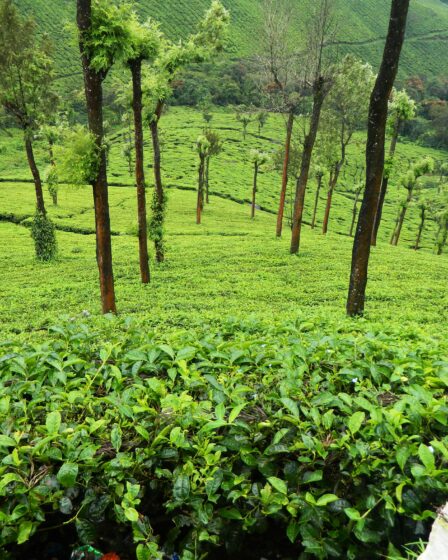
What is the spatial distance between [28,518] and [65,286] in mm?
17925

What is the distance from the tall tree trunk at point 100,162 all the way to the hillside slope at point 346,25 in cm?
13576

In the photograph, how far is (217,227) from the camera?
42.6 m

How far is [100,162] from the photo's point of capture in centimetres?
1105

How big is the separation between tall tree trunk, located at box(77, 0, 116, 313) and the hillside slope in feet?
445

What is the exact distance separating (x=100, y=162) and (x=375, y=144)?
6.95 meters

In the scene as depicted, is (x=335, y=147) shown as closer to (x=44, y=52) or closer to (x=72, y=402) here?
(x=44, y=52)

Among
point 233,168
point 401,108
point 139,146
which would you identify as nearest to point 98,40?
point 139,146

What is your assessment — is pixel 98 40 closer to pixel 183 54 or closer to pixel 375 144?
pixel 375 144

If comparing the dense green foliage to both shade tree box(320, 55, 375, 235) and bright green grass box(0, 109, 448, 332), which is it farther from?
shade tree box(320, 55, 375, 235)

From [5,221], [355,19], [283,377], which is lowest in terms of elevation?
[5,221]

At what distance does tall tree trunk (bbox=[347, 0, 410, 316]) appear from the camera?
8477 mm

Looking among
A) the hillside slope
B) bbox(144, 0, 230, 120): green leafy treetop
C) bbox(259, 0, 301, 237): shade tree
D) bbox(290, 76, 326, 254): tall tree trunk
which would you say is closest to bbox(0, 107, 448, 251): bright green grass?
bbox(259, 0, 301, 237): shade tree

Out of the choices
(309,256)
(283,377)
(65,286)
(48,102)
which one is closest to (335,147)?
(309,256)

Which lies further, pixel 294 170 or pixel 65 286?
→ pixel 294 170
